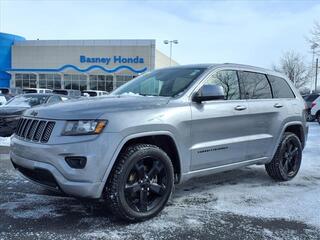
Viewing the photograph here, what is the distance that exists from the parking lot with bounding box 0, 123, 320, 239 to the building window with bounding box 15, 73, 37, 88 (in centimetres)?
4642

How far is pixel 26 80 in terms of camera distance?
1986 inches

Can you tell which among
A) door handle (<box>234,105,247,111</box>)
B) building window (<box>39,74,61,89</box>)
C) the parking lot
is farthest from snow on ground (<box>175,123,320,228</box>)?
building window (<box>39,74,61,89</box>)

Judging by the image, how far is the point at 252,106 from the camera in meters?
5.59

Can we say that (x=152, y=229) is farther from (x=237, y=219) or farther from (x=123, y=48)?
(x=123, y=48)

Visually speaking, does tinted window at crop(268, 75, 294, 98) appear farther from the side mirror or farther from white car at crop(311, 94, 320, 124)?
white car at crop(311, 94, 320, 124)

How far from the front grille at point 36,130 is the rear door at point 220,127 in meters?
1.63

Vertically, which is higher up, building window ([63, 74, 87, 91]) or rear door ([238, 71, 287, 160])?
rear door ([238, 71, 287, 160])

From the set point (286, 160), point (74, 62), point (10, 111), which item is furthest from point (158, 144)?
point (74, 62)

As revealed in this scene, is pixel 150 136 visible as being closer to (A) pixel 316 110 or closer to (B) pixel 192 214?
(B) pixel 192 214

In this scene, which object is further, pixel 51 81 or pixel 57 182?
pixel 51 81

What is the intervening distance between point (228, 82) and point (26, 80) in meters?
48.5

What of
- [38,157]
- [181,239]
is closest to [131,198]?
[181,239]

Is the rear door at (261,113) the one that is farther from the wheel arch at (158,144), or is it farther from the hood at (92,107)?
the hood at (92,107)

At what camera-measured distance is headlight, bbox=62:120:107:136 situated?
3.94 metres
